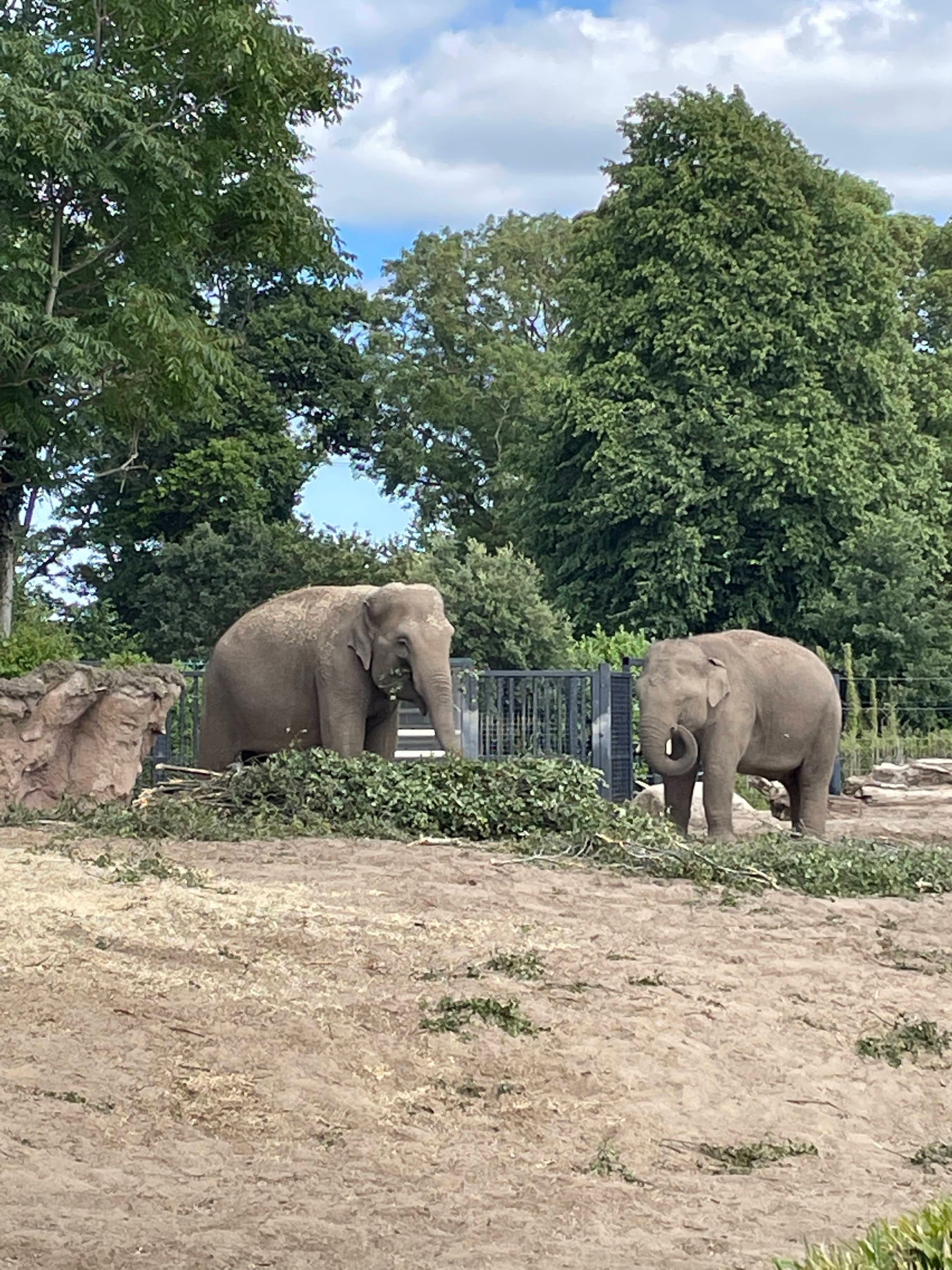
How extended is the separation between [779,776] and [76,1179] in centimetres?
1240

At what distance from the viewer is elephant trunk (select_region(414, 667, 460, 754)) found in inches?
538

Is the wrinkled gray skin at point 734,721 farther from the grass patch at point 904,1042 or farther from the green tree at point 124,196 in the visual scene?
the green tree at point 124,196

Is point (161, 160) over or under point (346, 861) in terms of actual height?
over

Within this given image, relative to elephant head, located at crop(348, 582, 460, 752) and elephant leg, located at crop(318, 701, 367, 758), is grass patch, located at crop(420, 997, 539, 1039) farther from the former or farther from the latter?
elephant leg, located at crop(318, 701, 367, 758)

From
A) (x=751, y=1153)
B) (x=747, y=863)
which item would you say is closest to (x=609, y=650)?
(x=747, y=863)

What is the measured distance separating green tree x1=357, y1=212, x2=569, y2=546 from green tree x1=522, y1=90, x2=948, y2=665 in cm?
807

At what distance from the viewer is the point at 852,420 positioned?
35500mm

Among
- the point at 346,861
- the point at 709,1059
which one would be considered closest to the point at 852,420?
the point at 346,861

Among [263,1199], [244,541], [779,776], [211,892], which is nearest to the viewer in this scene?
[263,1199]

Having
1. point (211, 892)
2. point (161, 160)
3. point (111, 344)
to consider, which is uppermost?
point (161, 160)

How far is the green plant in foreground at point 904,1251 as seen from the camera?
3.34 meters

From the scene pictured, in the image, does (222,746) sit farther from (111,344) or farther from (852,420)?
(852,420)

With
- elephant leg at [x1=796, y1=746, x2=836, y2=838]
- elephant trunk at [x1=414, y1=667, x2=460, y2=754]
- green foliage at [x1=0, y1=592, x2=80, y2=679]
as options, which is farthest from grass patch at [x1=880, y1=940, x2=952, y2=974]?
elephant leg at [x1=796, y1=746, x2=836, y2=838]

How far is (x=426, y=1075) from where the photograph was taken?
662 cm
